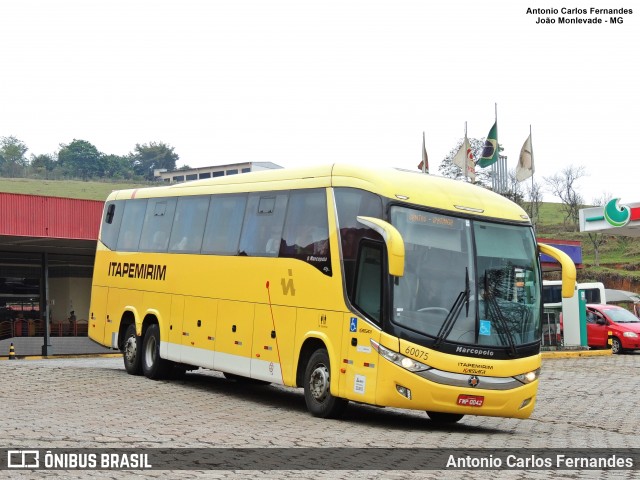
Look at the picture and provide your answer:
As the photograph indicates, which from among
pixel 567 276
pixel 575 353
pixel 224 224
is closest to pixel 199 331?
pixel 224 224

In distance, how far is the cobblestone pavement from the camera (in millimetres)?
11203

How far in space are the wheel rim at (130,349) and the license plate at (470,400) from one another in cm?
952

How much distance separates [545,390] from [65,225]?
18024mm

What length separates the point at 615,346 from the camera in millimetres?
38531

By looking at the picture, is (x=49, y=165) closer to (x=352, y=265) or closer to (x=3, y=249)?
(x=3, y=249)

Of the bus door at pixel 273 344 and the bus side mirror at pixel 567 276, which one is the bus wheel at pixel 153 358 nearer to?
the bus door at pixel 273 344

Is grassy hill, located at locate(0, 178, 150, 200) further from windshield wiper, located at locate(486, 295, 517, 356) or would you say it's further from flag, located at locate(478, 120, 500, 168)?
windshield wiper, located at locate(486, 295, 517, 356)

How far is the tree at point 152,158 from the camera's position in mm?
164750

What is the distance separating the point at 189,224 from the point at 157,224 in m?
1.62

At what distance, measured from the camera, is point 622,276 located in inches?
3189

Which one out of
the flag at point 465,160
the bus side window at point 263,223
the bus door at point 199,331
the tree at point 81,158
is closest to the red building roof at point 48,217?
the bus door at point 199,331

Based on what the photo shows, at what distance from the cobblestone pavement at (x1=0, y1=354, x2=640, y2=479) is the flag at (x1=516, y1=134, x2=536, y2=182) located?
23.7 m

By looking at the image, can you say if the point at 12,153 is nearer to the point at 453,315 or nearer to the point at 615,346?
the point at 615,346

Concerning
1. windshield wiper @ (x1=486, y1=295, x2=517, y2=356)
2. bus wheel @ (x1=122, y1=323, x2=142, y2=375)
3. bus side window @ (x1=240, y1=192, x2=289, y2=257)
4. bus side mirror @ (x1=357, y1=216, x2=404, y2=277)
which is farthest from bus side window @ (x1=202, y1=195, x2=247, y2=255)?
windshield wiper @ (x1=486, y1=295, x2=517, y2=356)
